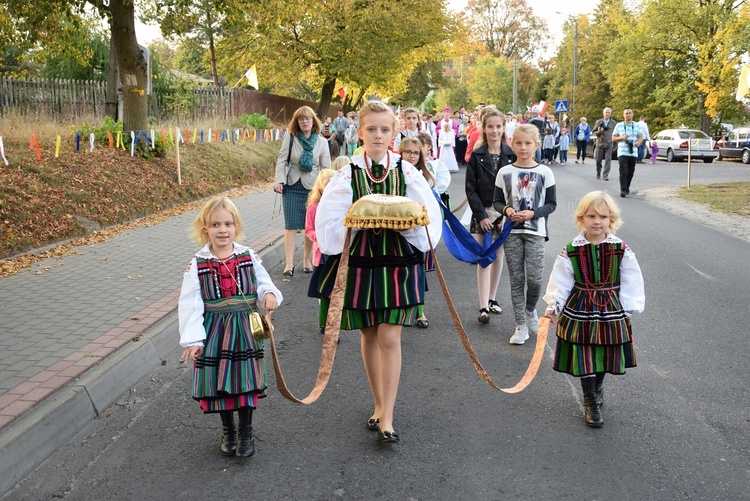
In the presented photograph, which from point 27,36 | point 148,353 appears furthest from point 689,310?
point 27,36

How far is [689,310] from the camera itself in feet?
22.4

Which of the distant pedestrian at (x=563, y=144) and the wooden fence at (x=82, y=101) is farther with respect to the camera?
the distant pedestrian at (x=563, y=144)

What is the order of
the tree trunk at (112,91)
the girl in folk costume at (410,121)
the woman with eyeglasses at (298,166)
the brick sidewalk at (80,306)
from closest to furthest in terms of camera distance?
the brick sidewalk at (80,306), the woman with eyeglasses at (298,166), the girl in folk costume at (410,121), the tree trunk at (112,91)

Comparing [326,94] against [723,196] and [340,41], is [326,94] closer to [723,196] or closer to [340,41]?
[340,41]

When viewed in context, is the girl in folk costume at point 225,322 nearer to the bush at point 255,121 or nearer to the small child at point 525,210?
the small child at point 525,210

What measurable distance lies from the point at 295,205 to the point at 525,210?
351 centimetres

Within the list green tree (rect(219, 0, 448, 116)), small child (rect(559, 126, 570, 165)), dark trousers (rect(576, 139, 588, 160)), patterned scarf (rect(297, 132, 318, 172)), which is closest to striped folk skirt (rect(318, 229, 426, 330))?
patterned scarf (rect(297, 132, 318, 172))

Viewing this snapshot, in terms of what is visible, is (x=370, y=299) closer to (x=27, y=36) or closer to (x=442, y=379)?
(x=442, y=379)

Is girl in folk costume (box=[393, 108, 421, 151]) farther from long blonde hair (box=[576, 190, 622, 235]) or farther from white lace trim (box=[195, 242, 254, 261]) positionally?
white lace trim (box=[195, 242, 254, 261])

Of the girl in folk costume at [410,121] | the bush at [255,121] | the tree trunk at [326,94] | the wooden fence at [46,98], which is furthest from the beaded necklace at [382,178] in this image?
the tree trunk at [326,94]

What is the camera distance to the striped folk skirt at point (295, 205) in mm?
8438

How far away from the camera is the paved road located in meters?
3.49

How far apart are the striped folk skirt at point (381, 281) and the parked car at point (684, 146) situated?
103 ft

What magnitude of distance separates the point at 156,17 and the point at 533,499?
16974 mm
